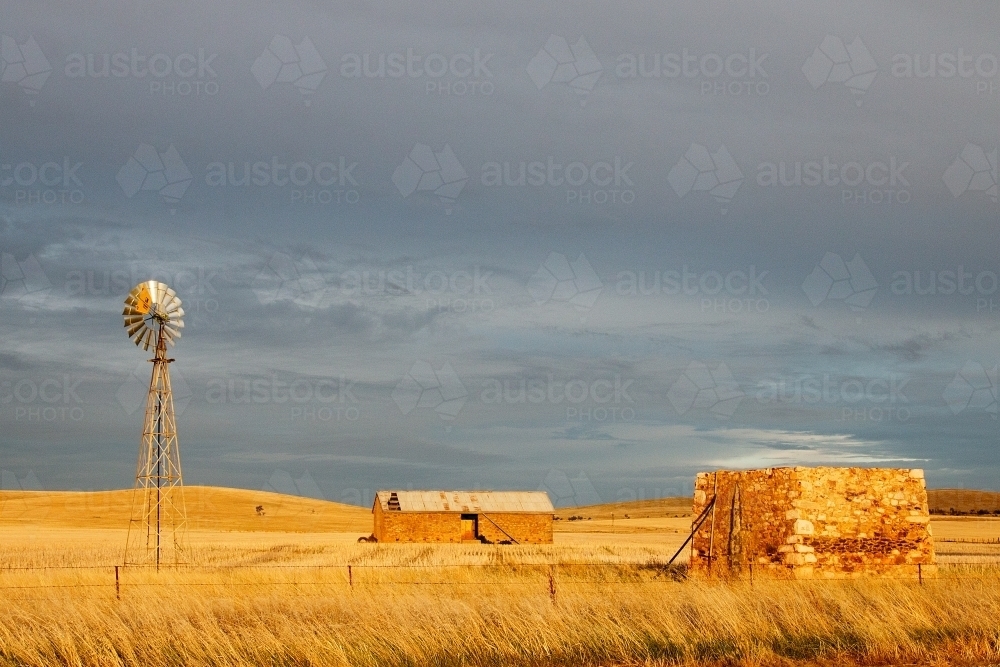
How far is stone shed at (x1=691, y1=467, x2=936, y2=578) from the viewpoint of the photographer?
838 inches

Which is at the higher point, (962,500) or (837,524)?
(837,524)

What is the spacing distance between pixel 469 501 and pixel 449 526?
7.54ft

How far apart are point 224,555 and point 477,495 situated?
19631 millimetres

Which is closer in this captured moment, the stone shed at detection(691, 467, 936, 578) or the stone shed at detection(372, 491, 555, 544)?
the stone shed at detection(691, 467, 936, 578)

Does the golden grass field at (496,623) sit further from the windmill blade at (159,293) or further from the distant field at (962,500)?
the distant field at (962,500)

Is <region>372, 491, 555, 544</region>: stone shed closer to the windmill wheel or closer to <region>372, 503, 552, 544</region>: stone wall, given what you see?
<region>372, 503, 552, 544</region>: stone wall

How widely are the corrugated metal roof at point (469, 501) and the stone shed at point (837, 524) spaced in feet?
99.9

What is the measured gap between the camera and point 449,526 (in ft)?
168

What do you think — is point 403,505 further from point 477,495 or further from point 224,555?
point 224,555

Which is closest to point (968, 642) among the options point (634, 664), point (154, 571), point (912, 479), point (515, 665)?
point (634, 664)

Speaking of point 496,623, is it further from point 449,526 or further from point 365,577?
point 449,526

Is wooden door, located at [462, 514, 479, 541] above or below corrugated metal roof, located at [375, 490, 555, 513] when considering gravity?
below

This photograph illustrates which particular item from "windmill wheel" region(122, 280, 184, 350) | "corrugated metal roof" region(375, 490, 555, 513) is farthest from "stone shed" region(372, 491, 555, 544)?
"windmill wheel" region(122, 280, 184, 350)

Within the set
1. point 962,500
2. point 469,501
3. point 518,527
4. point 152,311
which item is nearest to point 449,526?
point 469,501
